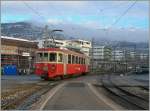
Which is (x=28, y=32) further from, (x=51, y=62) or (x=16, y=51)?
(x=51, y=62)

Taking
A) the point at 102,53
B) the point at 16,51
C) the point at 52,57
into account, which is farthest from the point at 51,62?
the point at 102,53

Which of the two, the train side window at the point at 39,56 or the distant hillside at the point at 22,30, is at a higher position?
the distant hillside at the point at 22,30

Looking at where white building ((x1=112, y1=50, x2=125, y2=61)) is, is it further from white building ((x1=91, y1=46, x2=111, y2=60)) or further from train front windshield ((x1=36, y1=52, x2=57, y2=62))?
train front windshield ((x1=36, y1=52, x2=57, y2=62))

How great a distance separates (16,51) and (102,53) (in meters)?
24.9

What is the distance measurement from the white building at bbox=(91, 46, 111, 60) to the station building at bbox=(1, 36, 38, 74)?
49.7 feet

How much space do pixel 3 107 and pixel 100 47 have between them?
94.1 m

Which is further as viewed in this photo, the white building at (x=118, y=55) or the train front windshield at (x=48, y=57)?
the white building at (x=118, y=55)

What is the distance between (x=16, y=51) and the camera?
95.6 m

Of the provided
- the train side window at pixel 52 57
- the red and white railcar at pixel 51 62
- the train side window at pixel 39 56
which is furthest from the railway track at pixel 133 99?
the train side window at pixel 39 56

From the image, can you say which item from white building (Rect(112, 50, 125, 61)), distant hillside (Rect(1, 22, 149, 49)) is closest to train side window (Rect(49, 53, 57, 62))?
distant hillside (Rect(1, 22, 149, 49))

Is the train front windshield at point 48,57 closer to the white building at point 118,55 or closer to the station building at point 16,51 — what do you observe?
the station building at point 16,51

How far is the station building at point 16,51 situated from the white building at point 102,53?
15.2 metres

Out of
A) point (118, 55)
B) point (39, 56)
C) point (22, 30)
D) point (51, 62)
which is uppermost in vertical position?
point (22, 30)

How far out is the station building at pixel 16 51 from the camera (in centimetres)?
8862
